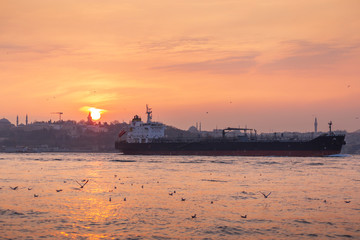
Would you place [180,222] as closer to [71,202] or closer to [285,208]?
[285,208]

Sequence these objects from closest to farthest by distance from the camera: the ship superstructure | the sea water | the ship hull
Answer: the sea water, the ship hull, the ship superstructure

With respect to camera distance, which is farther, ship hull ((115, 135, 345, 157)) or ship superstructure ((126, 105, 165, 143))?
ship superstructure ((126, 105, 165, 143))

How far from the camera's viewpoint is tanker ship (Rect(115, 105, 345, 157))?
97.6 meters

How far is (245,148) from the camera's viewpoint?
104 m

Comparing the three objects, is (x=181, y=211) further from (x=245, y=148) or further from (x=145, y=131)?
(x=145, y=131)

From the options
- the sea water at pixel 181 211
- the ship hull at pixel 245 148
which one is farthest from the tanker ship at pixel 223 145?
the sea water at pixel 181 211

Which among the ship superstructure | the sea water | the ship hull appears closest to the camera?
the sea water

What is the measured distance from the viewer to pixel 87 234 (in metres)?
21.1

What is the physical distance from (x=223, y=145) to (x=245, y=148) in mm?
5954

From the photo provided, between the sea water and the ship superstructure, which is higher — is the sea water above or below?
below

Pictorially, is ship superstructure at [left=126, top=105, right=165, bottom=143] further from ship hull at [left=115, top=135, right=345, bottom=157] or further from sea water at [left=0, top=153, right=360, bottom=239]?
sea water at [left=0, top=153, right=360, bottom=239]

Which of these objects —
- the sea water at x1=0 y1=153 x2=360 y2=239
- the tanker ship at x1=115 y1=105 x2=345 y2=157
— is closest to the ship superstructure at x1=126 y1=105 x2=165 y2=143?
the tanker ship at x1=115 y1=105 x2=345 y2=157

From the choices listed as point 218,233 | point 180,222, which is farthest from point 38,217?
point 218,233

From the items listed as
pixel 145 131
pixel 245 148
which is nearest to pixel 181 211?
pixel 245 148
